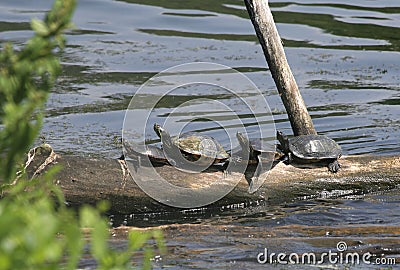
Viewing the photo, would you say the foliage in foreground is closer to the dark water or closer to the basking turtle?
the dark water

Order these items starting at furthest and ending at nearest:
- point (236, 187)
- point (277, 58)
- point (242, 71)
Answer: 1. point (242, 71)
2. point (277, 58)
3. point (236, 187)

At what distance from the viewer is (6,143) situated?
1.40m

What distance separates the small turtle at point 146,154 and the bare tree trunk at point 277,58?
4.57ft

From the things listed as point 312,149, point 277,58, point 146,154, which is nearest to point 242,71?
point 277,58

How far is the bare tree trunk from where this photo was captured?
20.4 feet

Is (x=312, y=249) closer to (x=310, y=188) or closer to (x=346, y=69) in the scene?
(x=310, y=188)

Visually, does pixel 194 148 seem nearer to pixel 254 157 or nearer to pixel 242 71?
pixel 254 157

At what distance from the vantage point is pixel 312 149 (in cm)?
581

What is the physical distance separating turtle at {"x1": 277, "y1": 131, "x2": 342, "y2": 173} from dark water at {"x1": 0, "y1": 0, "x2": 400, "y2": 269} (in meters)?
0.31

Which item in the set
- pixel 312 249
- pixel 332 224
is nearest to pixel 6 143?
pixel 312 249

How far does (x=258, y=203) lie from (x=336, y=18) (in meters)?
8.85

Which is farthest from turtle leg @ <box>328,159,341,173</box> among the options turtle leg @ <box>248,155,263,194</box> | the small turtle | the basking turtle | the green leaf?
the green leaf

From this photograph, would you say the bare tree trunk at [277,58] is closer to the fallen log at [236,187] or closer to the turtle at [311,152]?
the turtle at [311,152]

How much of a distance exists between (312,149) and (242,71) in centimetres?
543
